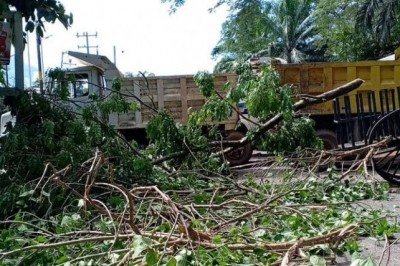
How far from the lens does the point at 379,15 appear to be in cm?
2241

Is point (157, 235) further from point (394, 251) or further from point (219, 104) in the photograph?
point (219, 104)

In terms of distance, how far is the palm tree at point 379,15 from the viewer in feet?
72.4

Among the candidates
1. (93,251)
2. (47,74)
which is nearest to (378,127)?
(47,74)

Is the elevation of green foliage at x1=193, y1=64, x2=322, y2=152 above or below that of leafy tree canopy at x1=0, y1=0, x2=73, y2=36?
below

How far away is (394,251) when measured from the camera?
4.29 m

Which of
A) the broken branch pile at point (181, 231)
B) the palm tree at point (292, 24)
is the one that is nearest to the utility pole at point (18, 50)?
the broken branch pile at point (181, 231)

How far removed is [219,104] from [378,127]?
2274mm

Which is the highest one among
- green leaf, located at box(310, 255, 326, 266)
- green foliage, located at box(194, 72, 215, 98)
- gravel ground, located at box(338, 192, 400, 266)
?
green foliage, located at box(194, 72, 215, 98)

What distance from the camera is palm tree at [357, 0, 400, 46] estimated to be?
22.1m

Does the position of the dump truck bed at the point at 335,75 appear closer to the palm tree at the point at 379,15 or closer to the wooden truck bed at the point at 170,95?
the wooden truck bed at the point at 170,95

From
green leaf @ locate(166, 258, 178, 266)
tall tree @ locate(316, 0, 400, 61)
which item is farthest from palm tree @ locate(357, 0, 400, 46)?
green leaf @ locate(166, 258, 178, 266)

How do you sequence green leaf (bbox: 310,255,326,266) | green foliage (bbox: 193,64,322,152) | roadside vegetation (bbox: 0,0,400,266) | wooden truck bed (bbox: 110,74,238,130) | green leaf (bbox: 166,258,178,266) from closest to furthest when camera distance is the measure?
green leaf (bbox: 166,258,178,266), green leaf (bbox: 310,255,326,266), roadside vegetation (bbox: 0,0,400,266), green foliage (bbox: 193,64,322,152), wooden truck bed (bbox: 110,74,238,130)

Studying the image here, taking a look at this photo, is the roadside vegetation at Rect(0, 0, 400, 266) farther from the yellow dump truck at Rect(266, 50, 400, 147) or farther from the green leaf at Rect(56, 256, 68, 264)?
the yellow dump truck at Rect(266, 50, 400, 147)

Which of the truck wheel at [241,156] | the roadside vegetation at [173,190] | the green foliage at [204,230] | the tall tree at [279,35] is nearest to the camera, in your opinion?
the green foliage at [204,230]
